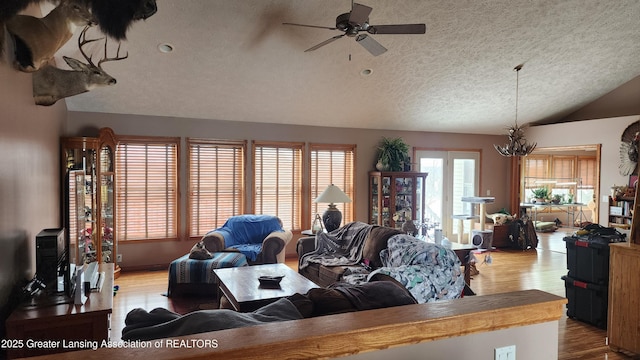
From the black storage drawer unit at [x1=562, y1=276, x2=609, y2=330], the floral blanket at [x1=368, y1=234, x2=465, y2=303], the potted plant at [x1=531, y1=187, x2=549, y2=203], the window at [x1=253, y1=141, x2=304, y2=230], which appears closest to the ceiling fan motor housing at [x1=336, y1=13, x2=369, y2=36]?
the floral blanket at [x1=368, y1=234, x2=465, y2=303]

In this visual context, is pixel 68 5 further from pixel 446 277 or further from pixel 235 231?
pixel 235 231

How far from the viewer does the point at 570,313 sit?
4.33m

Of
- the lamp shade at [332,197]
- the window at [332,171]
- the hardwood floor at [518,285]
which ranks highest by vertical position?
the window at [332,171]

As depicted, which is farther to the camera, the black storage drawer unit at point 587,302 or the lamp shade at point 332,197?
the lamp shade at point 332,197

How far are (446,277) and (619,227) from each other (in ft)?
17.5

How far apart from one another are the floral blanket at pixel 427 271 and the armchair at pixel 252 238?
→ 6.25 feet

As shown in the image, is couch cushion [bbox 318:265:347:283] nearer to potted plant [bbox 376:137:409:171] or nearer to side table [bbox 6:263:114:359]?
side table [bbox 6:263:114:359]

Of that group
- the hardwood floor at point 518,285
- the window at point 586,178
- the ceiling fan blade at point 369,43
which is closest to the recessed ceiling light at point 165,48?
the ceiling fan blade at point 369,43

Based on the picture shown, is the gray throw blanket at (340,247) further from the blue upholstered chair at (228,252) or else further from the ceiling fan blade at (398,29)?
the ceiling fan blade at (398,29)

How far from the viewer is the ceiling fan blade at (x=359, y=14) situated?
322cm

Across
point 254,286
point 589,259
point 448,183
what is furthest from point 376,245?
point 448,183

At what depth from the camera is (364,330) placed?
3.97ft

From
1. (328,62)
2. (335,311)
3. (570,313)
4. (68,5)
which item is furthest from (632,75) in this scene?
(68,5)

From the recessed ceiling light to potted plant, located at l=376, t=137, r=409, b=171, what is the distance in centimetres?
415
